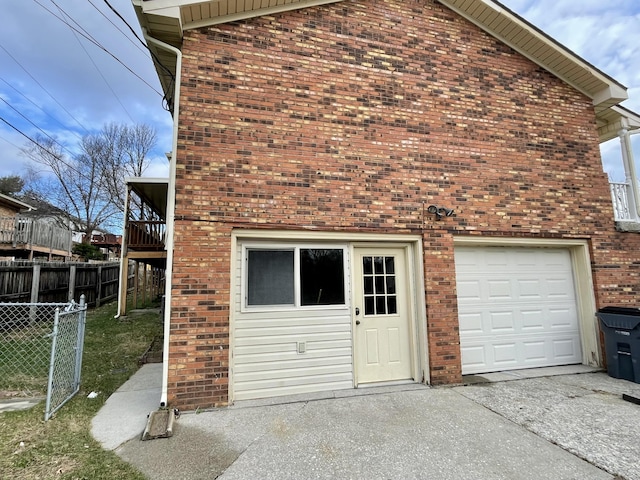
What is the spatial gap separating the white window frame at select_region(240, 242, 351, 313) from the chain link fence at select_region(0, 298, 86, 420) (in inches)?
91.9

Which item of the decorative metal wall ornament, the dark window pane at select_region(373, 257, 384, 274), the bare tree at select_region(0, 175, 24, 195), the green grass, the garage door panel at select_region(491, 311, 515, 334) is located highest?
the bare tree at select_region(0, 175, 24, 195)

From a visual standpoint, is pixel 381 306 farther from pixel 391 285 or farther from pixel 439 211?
pixel 439 211

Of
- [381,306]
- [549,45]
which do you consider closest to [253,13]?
[381,306]

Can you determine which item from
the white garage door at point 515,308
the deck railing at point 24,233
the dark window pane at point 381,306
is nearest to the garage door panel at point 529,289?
the white garage door at point 515,308

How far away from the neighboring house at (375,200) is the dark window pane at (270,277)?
3 centimetres

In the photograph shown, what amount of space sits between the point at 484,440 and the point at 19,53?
1606 centimetres

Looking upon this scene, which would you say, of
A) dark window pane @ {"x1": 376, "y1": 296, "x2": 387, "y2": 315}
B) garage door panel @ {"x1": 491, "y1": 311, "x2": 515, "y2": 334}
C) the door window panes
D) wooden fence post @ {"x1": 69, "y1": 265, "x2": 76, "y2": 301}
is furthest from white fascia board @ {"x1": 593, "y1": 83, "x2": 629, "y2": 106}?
wooden fence post @ {"x1": 69, "y1": 265, "x2": 76, "y2": 301}

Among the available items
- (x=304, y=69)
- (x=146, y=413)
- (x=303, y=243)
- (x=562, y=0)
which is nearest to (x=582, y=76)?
(x=562, y=0)

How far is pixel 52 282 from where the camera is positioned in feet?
36.6

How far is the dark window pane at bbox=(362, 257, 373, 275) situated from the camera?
570cm

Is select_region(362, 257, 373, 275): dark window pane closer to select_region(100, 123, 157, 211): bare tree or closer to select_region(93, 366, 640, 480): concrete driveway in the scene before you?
select_region(93, 366, 640, 480): concrete driveway

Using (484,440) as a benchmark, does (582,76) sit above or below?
above

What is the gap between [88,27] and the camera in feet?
25.6

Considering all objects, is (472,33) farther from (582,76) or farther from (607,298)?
(607,298)
